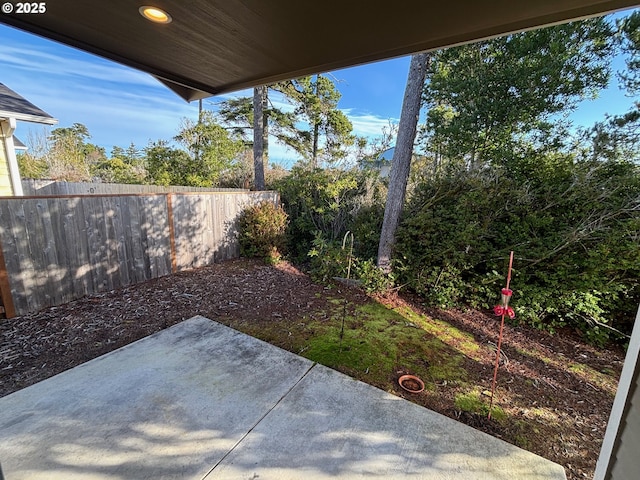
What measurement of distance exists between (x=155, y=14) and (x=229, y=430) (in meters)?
2.66

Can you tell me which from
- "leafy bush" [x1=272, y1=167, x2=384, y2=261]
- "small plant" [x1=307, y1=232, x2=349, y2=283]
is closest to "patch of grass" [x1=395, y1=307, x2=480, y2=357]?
"small plant" [x1=307, y1=232, x2=349, y2=283]

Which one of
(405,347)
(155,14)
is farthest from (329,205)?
(155,14)

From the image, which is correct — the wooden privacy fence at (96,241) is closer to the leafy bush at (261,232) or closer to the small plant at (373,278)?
the leafy bush at (261,232)

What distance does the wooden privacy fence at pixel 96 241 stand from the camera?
127 inches

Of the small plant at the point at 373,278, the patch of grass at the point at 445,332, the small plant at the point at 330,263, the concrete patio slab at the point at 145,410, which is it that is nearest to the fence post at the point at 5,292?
the concrete patio slab at the point at 145,410

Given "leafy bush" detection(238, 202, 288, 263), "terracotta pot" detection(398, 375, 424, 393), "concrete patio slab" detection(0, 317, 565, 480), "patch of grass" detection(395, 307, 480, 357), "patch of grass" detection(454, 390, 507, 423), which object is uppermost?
"leafy bush" detection(238, 202, 288, 263)

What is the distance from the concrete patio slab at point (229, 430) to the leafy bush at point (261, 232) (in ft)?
12.2

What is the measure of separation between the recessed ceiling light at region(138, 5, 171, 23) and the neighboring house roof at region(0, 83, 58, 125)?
506 centimetres

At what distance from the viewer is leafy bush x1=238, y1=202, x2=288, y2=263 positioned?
6012mm

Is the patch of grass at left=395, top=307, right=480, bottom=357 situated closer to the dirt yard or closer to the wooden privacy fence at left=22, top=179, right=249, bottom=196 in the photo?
the dirt yard

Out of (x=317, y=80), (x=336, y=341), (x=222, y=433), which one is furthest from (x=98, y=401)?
(x=317, y=80)

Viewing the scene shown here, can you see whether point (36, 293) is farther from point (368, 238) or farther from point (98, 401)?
point (368, 238)

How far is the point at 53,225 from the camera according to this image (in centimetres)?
351

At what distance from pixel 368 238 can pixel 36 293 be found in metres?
4.85
